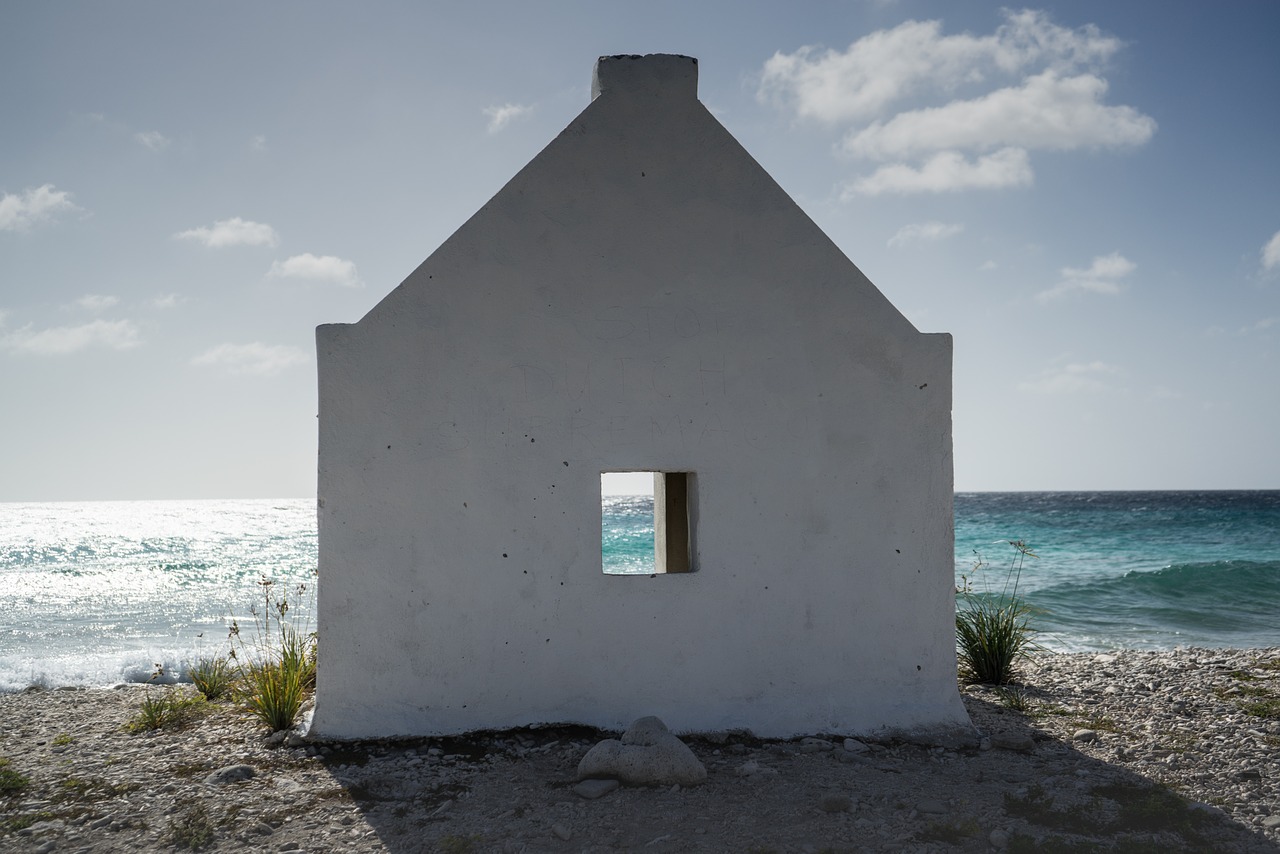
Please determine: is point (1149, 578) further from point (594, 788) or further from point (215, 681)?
point (215, 681)

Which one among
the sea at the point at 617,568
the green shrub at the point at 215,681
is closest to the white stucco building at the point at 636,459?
the sea at the point at 617,568

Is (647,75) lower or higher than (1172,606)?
higher

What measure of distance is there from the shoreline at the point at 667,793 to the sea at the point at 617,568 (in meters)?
1.31

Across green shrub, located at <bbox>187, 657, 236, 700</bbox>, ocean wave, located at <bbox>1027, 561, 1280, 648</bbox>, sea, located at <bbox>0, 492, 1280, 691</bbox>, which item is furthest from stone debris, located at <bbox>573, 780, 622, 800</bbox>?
ocean wave, located at <bbox>1027, 561, 1280, 648</bbox>

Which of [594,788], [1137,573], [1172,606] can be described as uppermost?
[594,788]

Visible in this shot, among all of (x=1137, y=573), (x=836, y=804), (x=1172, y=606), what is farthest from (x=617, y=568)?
(x=836, y=804)

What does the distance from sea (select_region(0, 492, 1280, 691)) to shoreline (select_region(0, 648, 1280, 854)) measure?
4.29ft

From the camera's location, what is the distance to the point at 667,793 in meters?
4.72

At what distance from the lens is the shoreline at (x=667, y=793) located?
419 cm

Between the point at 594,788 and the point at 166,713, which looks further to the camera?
the point at 166,713

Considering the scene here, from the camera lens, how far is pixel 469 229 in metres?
Result: 5.63

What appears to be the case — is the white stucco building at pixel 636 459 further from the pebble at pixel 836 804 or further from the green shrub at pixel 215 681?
the green shrub at pixel 215 681

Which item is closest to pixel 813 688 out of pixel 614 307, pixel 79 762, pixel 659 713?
pixel 659 713

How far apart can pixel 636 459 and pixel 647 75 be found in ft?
9.10
